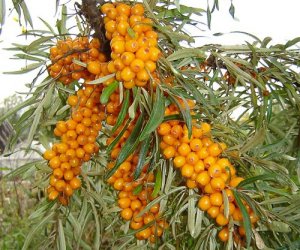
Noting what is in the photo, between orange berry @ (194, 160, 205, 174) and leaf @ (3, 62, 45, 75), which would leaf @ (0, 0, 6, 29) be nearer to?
leaf @ (3, 62, 45, 75)

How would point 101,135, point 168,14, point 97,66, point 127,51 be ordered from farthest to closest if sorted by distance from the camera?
1. point 101,135
2. point 168,14
3. point 97,66
4. point 127,51

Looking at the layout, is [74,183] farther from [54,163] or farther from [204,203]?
[204,203]

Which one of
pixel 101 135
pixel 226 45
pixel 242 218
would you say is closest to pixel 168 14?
pixel 226 45

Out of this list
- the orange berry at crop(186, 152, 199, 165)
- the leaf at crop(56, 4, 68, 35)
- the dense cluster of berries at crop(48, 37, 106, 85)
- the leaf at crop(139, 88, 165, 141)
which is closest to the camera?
the leaf at crop(139, 88, 165, 141)

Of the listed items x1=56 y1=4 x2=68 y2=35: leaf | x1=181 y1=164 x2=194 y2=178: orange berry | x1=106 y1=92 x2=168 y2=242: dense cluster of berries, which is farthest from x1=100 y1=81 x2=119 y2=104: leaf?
x1=56 y1=4 x2=68 y2=35: leaf

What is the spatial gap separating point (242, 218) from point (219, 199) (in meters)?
0.07

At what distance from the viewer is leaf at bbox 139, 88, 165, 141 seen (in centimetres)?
79

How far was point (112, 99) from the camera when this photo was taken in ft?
3.23

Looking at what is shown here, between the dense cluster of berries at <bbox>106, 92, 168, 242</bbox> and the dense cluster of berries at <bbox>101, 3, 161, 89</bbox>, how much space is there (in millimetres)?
154

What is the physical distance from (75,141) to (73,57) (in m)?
0.21

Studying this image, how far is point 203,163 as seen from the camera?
917 mm

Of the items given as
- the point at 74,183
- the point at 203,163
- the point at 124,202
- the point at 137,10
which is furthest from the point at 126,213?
the point at 137,10

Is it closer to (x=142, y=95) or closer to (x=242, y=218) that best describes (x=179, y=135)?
(x=142, y=95)

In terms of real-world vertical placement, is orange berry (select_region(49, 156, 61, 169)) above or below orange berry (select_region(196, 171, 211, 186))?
below
